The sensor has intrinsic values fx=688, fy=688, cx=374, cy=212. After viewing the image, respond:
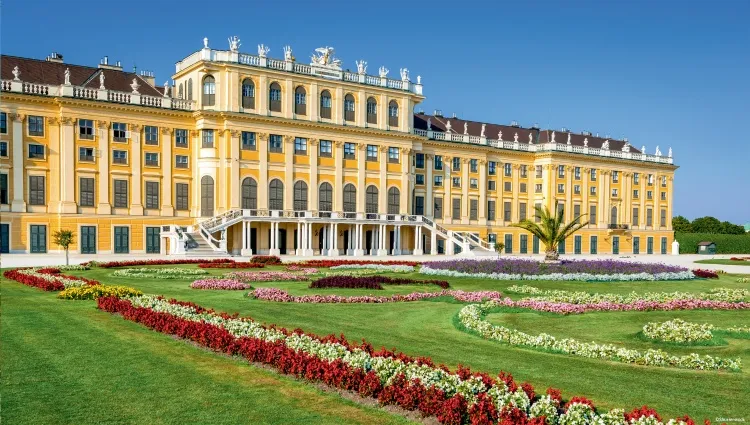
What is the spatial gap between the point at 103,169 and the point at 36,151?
5226 millimetres

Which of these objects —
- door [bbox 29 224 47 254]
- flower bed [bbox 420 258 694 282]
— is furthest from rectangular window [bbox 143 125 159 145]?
flower bed [bbox 420 258 694 282]

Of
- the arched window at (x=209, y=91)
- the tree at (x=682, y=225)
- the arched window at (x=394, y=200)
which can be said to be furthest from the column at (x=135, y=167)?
the tree at (x=682, y=225)

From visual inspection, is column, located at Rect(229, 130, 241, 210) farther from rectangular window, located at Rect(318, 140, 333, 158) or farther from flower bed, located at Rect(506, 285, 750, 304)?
flower bed, located at Rect(506, 285, 750, 304)

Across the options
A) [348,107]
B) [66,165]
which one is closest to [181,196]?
[66,165]

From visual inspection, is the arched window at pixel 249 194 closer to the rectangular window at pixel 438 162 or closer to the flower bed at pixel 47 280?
the rectangular window at pixel 438 162

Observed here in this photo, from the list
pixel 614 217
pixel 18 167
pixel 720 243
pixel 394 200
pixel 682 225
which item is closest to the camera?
pixel 18 167

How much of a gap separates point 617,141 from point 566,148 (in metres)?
18.5

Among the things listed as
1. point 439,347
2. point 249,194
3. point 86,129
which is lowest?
point 439,347

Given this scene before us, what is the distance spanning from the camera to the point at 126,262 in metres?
40.9

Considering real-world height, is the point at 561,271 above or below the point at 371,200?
below

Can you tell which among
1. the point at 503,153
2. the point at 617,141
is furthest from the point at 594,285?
the point at 617,141

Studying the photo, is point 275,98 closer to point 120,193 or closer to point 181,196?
point 181,196

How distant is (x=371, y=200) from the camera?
7075cm

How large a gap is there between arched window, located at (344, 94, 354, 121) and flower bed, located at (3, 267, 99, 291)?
41.9 metres
